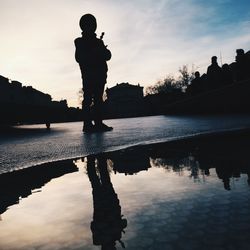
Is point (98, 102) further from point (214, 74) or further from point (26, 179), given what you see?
point (214, 74)

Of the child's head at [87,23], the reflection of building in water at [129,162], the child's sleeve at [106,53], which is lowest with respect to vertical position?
the reflection of building in water at [129,162]

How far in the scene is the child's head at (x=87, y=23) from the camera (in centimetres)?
696

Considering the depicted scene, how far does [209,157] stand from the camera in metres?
2.49

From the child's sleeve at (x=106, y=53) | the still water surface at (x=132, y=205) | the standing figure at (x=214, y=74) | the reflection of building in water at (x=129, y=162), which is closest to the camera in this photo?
the still water surface at (x=132, y=205)

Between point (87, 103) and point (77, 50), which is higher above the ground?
point (77, 50)

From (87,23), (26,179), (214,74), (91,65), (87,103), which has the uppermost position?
(87,23)

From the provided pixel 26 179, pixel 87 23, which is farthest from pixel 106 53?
pixel 26 179

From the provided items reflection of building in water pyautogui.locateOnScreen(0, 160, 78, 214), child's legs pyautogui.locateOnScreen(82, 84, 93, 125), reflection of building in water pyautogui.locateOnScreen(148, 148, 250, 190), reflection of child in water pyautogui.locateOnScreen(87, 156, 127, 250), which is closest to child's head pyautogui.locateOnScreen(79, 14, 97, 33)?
child's legs pyautogui.locateOnScreen(82, 84, 93, 125)

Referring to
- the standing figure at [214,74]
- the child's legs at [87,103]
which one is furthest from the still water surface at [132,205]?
the standing figure at [214,74]

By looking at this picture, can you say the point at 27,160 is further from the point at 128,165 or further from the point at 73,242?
the point at 73,242

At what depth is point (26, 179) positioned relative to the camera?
2234mm

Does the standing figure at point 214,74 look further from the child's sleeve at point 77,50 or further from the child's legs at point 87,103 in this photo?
the child's sleeve at point 77,50

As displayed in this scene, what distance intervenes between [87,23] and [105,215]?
6.21 metres

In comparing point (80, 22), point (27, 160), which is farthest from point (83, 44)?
point (27, 160)
